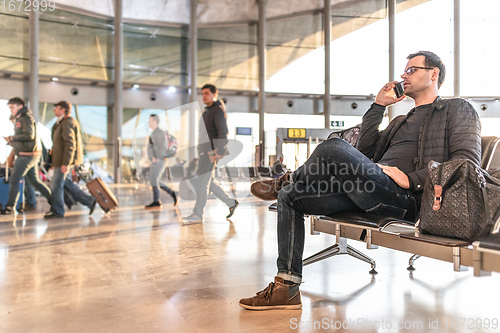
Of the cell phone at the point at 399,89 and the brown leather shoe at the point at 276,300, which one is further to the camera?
the cell phone at the point at 399,89

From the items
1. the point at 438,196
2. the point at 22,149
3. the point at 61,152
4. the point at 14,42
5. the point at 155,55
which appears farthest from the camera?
the point at 155,55

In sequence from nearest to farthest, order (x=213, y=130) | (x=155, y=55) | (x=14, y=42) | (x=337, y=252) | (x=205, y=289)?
(x=205, y=289) < (x=337, y=252) < (x=213, y=130) < (x=14, y=42) < (x=155, y=55)

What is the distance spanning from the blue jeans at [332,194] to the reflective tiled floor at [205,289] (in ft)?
1.18

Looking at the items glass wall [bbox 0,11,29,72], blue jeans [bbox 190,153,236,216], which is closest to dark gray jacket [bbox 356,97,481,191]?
blue jeans [bbox 190,153,236,216]

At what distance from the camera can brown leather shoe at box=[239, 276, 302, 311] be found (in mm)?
2213

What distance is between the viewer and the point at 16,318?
2.10 metres

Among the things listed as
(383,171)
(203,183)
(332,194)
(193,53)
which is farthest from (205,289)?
(193,53)

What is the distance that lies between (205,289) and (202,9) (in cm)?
1727

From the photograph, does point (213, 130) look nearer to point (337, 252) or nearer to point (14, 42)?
point (337, 252)

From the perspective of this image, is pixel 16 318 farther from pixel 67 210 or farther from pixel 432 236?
pixel 67 210

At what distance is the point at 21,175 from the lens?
20.7 feet

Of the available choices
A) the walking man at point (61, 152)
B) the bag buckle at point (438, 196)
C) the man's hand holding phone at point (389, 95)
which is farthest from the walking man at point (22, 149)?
the bag buckle at point (438, 196)

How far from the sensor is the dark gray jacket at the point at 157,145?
19.1 ft

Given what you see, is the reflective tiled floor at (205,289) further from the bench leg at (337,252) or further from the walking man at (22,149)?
the walking man at (22,149)
